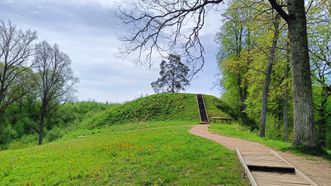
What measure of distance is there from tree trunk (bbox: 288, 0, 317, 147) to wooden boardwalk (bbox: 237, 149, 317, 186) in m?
2.11

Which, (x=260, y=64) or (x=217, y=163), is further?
(x=260, y=64)

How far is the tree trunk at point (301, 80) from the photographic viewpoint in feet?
34.6

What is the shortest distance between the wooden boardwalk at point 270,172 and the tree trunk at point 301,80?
6.91 ft

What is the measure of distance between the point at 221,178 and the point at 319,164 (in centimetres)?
371

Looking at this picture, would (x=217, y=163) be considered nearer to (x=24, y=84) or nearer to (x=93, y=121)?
(x=93, y=121)

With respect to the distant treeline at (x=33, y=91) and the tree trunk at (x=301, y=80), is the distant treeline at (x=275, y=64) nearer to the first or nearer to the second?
the tree trunk at (x=301, y=80)

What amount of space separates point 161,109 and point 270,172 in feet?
85.1

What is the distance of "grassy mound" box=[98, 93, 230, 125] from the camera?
3133cm

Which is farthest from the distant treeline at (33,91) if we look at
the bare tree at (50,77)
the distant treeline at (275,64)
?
the distant treeline at (275,64)

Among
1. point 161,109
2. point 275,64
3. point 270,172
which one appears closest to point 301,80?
point 270,172

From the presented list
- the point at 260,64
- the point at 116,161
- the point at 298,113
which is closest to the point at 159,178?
the point at 116,161

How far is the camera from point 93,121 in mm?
33906

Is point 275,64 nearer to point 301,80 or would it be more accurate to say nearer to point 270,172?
point 301,80

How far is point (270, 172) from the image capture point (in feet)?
24.3
